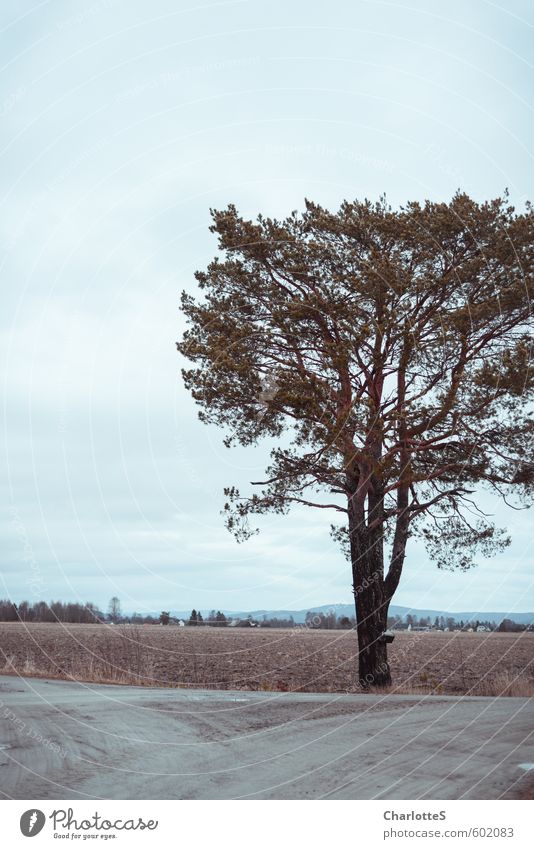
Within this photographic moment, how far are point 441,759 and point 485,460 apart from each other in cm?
1168
